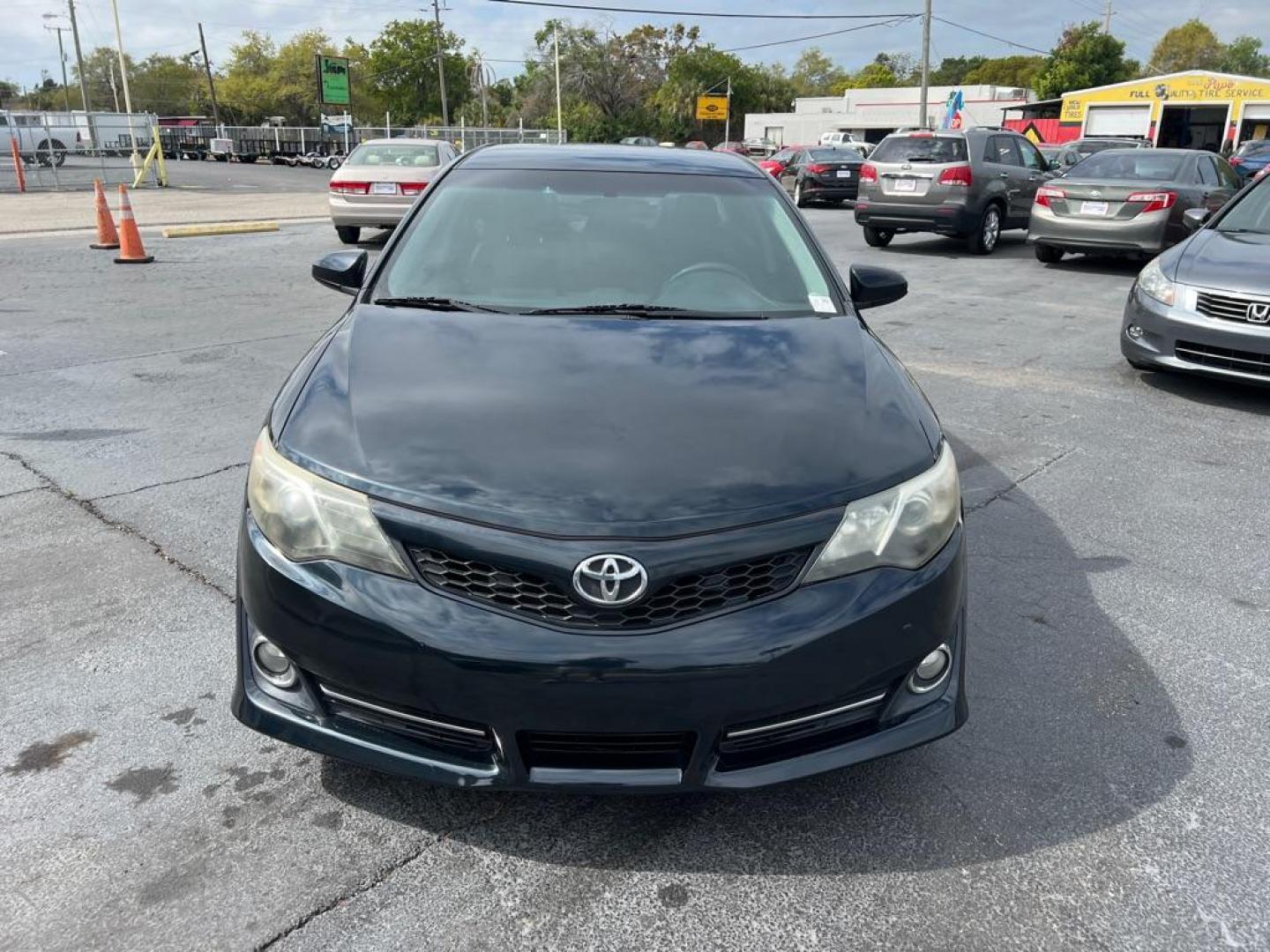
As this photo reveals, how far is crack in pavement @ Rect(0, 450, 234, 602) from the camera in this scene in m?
3.74

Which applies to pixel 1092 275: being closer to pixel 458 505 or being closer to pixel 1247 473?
pixel 1247 473

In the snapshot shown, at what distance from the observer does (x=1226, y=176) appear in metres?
12.8

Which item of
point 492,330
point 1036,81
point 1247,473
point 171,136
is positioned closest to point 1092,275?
point 1247,473

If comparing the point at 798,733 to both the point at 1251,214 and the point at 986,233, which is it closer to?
the point at 1251,214

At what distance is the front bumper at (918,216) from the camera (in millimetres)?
13945

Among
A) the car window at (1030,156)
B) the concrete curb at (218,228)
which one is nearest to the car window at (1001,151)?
the car window at (1030,156)

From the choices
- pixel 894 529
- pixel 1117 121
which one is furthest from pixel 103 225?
pixel 1117 121

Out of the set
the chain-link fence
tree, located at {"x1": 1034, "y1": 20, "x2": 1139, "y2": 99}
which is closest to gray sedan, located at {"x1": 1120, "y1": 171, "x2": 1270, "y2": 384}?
the chain-link fence

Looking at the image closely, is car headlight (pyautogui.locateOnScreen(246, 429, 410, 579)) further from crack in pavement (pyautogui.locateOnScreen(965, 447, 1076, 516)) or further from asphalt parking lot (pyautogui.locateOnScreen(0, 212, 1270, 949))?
crack in pavement (pyautogui.locateOnScreen(965, 447, 1076, 516))

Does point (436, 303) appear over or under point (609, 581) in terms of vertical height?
over

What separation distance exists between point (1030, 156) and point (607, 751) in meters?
15.9

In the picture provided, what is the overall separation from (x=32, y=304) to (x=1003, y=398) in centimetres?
884

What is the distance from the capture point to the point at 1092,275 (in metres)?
12.7

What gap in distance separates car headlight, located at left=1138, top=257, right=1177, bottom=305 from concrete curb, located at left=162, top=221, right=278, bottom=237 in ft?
44.6
